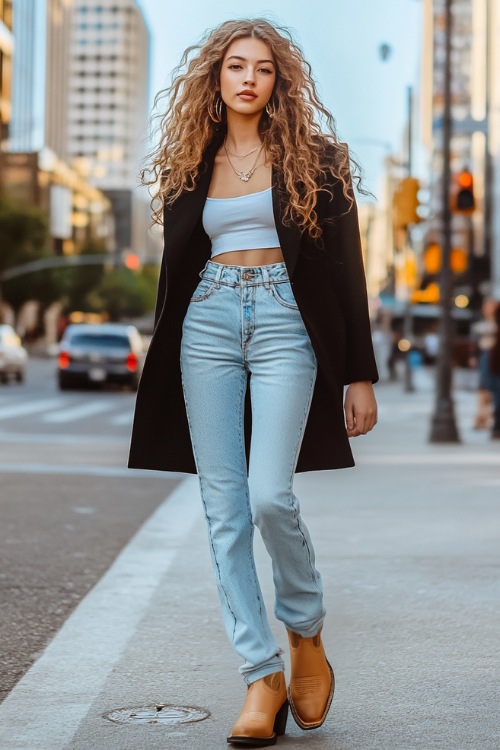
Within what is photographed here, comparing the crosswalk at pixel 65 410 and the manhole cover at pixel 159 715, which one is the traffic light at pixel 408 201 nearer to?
the crosswalk at pixel 65 410

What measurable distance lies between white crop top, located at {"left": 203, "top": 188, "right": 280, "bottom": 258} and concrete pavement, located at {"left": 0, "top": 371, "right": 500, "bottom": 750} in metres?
1.29

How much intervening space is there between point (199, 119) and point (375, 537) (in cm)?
426

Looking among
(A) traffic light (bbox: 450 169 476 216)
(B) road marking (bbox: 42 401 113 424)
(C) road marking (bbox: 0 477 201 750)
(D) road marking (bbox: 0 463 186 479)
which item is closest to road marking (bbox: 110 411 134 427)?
(B) road marking (bbox: 42 401 113 424)

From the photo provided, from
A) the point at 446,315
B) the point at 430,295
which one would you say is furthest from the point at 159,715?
the point at 430,295

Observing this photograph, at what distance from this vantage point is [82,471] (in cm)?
1174

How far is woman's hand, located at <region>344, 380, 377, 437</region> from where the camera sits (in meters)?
3.80

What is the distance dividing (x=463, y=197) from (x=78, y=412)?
8569 millimetres

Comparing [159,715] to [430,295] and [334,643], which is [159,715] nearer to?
[334,643]

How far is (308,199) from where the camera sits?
366 centimetres

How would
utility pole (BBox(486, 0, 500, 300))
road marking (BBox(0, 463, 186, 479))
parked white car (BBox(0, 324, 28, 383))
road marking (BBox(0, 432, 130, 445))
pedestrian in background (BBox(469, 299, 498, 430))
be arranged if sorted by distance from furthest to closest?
A: utility pole (BBox(486, 0, 500, 300)) → parked white car (BBox(0, 324, 28, 383)) → pedestrian in background (BBox(469, 299, 498, 430)) → road marking (BBox(0, 432, 130, 445)) → road marking (BBox(0, 463, 186, 479))

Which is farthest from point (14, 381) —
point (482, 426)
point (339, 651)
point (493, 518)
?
point (339, 651)

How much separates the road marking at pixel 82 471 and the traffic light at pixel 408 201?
892 centimetres

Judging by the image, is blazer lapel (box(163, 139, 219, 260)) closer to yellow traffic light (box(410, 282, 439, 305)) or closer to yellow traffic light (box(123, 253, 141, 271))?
yellow traffic light (box(410, 282, 439, 305))

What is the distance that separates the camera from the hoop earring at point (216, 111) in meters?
3.84
